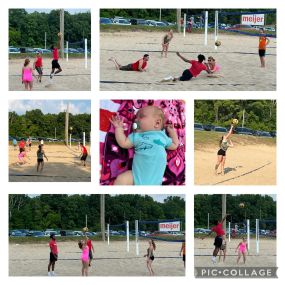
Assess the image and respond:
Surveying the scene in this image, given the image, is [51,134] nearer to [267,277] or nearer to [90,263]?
[90,263]

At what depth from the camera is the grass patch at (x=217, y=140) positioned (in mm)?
22672

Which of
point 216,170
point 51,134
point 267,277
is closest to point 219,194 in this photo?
point 216,170

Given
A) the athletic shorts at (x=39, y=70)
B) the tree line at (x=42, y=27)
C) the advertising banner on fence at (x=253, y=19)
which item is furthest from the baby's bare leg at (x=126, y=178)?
the advertising banner on fence at (x=253, y=19)

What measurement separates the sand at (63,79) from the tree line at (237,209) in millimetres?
3260

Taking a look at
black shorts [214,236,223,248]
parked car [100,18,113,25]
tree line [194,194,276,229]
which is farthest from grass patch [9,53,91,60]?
black shorts [214,236,223,248]

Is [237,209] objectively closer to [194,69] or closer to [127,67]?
[194,69]

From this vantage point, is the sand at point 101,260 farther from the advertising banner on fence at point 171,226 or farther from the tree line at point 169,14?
the tree line at point 169,14

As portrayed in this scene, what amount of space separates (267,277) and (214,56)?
185 inches

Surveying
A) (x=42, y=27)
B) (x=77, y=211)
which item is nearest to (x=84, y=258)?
(x=77, y=211)

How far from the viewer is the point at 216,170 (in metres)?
22.9

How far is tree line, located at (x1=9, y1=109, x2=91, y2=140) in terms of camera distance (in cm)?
2285

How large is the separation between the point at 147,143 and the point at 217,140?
1660 mm

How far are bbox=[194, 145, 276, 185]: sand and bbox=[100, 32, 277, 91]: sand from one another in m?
1.26

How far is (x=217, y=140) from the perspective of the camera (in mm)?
22953
